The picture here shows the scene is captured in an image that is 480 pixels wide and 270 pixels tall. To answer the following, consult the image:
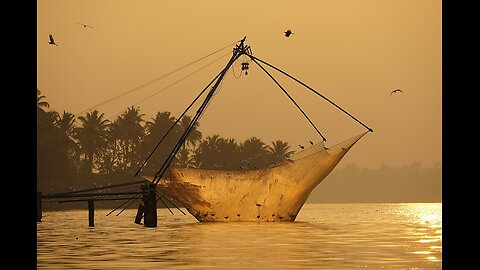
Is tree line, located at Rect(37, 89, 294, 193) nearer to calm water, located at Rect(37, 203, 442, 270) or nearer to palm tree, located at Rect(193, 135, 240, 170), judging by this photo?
palm tree, located at Rect(193, 135, 240, 170)

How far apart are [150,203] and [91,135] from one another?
76.7 m

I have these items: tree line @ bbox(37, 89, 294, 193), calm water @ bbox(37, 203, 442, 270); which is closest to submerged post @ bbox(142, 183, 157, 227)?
calm water @ bbox(37, 203, 442, 270)

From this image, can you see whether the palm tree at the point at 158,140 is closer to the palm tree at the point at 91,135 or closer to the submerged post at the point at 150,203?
the palm tree at the point at 91,135

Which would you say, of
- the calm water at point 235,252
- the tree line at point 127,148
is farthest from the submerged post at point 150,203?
the tree line at point 127,148

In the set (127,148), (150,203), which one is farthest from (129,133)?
(150,203)

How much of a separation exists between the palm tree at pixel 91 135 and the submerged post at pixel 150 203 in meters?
72.7

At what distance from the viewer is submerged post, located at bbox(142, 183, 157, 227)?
172 feet

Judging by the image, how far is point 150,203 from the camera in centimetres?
5303

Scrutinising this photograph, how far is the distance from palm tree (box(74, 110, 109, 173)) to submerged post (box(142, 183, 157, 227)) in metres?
72.7

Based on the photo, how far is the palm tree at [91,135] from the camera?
4970 inches

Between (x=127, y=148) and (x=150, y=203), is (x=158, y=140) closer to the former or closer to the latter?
(x=127, y=148)
